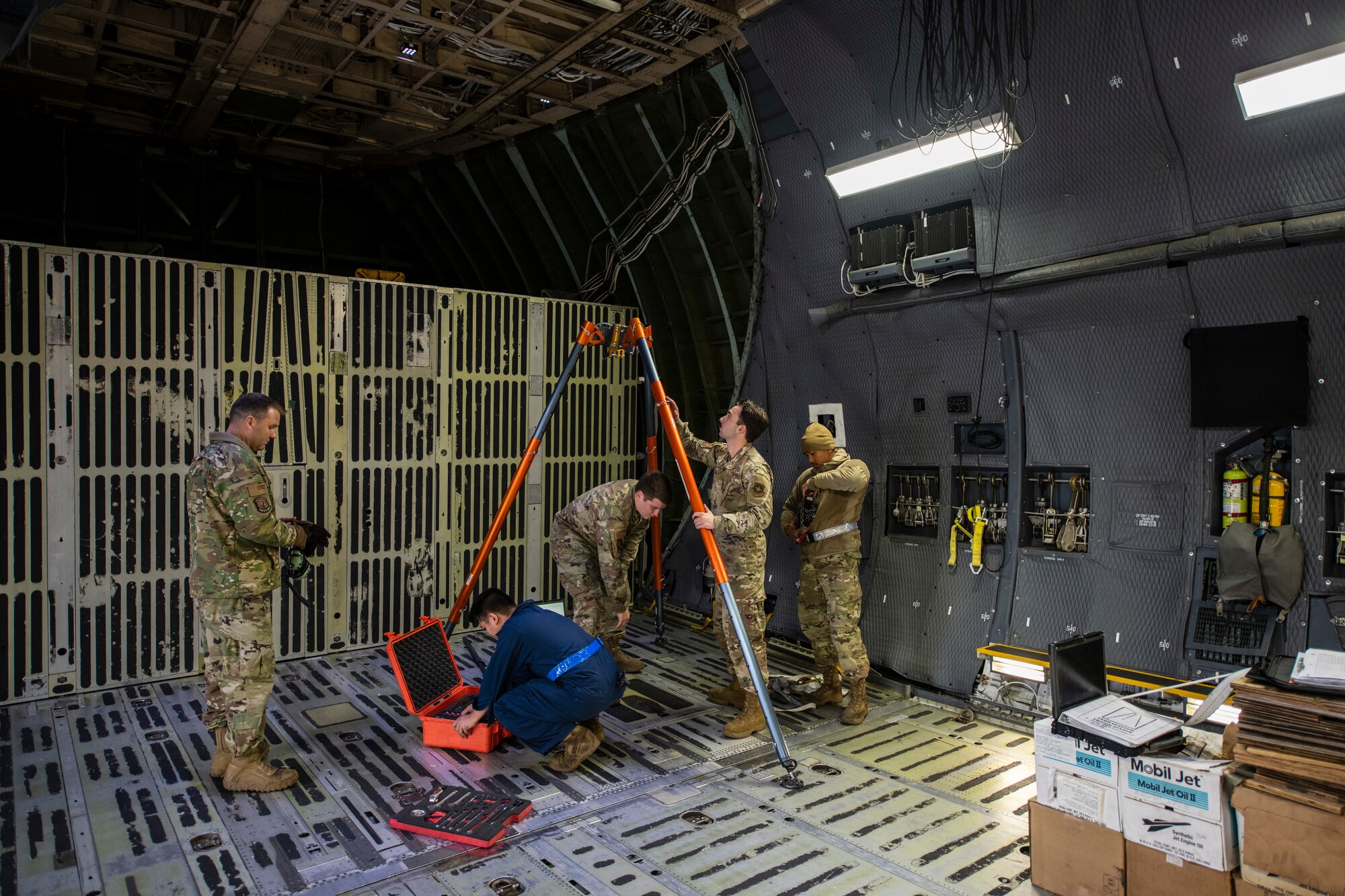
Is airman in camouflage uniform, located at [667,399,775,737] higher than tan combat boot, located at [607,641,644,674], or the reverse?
airman in camouflage uniform, located at [667,399,775,737]

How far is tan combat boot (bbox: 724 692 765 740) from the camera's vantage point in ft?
16.2

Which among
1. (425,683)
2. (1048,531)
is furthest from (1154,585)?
(425,683)

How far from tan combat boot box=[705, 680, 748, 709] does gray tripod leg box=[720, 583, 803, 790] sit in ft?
2.55

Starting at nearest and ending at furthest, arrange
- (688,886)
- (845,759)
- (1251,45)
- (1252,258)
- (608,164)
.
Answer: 1. (688,886)
2. (1251,45)
3. (1252,258)
4. (845,759)
5. (608,164)

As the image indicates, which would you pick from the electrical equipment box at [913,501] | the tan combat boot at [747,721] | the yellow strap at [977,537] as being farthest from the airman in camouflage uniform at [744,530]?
the yellow strap at [977,537]

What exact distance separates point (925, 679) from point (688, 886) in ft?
9.73

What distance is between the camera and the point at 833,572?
5434 millimetres

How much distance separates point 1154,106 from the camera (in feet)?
14.6

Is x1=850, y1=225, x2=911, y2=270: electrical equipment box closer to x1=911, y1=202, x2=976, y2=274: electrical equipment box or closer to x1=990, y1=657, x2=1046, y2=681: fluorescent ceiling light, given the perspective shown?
x1=911, y1=202, x2=976, y2=274: electrical equipment box

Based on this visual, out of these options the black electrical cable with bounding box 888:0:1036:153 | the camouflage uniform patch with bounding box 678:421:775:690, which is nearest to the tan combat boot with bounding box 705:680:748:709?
the camouflage uniform patch with bounding box 678:421:775:690

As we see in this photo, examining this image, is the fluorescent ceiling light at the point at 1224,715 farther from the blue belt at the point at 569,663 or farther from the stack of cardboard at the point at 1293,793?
the blue belt at the point at 569,663

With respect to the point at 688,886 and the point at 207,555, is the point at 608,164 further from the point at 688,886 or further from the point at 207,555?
the point at 688,886

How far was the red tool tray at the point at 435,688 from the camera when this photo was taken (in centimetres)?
468

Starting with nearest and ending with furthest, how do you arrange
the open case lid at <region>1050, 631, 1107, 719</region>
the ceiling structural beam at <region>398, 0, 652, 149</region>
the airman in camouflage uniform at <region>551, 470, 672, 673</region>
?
the open case lid at <region>1050, 631, 1107, 719</region>, the airman in camouflage uniform at <region>551, 470, 672, 673</region>, the ceiling structural beam at <region>398, 0, 652, 149</region>
